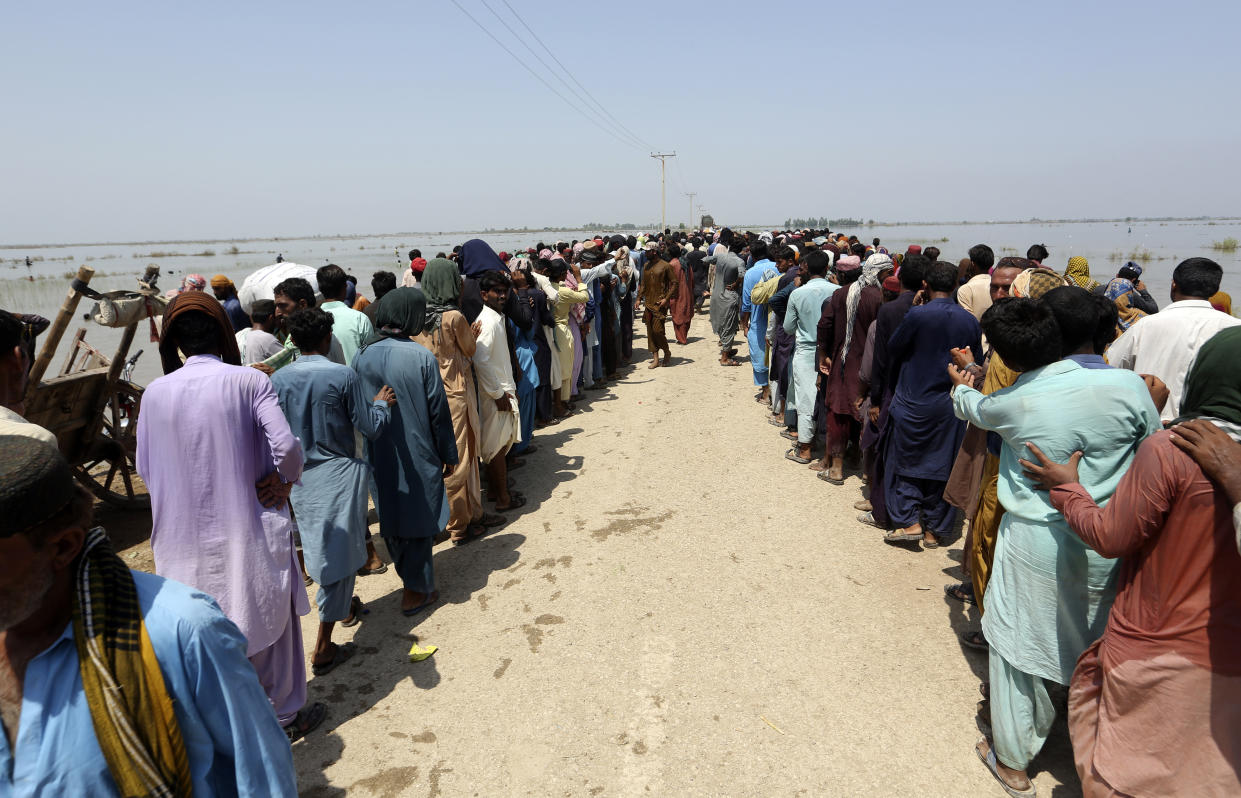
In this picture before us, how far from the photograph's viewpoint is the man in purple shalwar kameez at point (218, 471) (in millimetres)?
2357

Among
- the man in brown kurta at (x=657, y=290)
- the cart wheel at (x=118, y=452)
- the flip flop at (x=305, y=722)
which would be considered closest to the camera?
the flip flop at (x=305, y=722)

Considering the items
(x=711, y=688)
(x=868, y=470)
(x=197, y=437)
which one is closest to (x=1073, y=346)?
(x=711, y=688)

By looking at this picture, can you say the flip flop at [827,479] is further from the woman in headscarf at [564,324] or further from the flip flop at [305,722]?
the flip flop at [305,722]

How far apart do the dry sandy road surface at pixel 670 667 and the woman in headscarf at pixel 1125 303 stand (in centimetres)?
218

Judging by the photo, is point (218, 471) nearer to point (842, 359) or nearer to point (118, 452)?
point (118, 452)

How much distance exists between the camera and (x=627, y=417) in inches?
303

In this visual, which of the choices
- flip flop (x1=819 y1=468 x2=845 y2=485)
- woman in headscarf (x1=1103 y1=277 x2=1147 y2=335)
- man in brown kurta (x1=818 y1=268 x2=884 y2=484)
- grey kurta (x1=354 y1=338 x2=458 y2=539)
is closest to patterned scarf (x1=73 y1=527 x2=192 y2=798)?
grey kurta (x1=354 y1=338 x2=458 y2=539)

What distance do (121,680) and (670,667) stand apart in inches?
100

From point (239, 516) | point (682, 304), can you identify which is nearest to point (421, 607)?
point (239, 516)

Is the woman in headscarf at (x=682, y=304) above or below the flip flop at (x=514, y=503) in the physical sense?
above

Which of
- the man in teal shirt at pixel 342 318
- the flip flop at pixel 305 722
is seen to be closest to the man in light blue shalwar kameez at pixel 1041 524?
the flip flop at pixel 305 722

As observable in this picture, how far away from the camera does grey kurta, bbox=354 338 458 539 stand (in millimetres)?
3746

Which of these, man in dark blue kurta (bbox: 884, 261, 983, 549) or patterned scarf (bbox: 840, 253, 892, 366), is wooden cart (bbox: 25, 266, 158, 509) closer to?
man in dark blue kurta (bbox: 884, 261, 983, 549)

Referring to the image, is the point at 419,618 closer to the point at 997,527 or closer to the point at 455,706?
the point at 455,706
